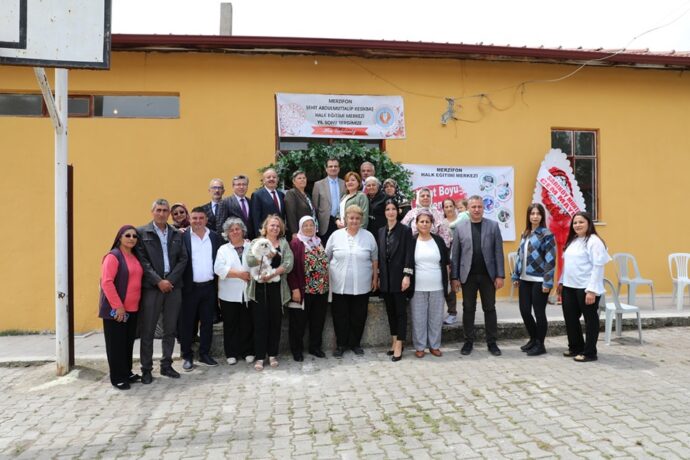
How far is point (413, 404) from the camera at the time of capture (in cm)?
428

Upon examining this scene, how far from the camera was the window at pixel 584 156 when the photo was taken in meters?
8.63

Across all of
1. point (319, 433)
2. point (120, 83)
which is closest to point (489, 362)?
point (319, 433)

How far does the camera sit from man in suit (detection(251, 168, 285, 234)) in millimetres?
6113

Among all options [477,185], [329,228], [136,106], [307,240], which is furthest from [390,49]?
[136,106]

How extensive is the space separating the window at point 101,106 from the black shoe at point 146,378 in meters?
4.14

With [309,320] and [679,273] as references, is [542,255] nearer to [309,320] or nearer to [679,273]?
[309,320]

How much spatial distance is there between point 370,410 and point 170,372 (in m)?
2.22

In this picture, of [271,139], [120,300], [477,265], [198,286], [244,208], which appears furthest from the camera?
[271,139]

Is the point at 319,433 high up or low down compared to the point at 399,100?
down

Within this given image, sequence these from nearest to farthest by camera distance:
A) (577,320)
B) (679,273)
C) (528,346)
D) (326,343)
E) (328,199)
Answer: (577,320) → (528,346) → (326,343) → (328,199) → (679,273)

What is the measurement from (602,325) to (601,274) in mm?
1823

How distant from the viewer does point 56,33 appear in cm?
445

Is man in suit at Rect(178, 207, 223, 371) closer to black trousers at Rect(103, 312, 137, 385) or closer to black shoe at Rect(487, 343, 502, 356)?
black trousers at Rect(103, 312, 137, 385)

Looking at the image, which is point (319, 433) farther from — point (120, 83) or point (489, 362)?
point (120, 83)
